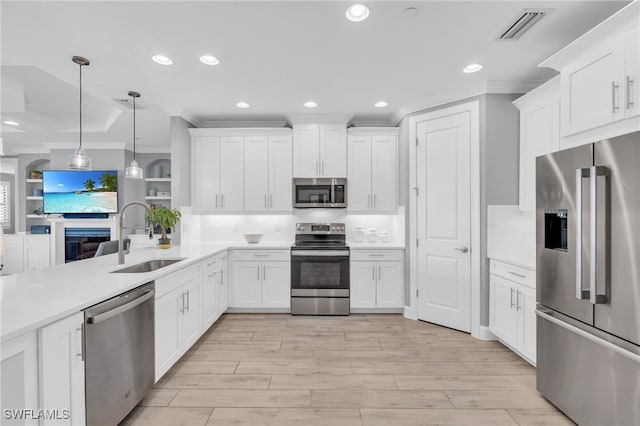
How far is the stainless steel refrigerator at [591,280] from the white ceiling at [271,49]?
1.14 meters

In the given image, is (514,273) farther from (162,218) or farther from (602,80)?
(162,218)

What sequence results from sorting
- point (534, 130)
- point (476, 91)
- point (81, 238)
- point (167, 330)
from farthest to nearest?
point (81, 238)
point (476, 91)
point (534, 130)
point (167, 330)

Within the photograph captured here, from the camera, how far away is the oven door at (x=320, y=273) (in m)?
4.13

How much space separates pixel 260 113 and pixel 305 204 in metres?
1.42

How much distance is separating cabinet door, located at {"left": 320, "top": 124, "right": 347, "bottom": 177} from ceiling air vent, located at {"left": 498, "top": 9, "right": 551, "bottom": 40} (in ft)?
7.67

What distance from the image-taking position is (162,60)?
275 centimetres

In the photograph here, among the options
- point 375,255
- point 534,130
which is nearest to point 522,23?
point 534,130

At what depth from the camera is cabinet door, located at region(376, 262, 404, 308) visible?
4.14 m

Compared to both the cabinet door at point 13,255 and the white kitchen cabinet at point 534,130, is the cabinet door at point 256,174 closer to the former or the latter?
the white kitchen cabinet at point 534,130

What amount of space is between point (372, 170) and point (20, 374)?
397 centimetres

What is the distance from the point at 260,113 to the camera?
14.2 feet

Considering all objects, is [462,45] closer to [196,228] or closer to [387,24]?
[387,24]

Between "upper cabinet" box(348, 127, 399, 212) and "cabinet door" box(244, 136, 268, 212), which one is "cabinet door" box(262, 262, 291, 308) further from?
"upper cabinet" box(348, 127, 399, 212)

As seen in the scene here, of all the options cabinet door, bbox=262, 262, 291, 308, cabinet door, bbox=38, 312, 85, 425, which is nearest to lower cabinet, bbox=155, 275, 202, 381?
cabinet door, bbox=38, 312, 85, 425
